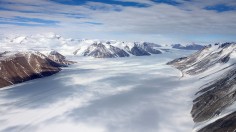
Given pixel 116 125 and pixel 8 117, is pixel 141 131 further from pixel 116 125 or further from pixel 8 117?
pixel 8 117

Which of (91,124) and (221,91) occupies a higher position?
(221,91)

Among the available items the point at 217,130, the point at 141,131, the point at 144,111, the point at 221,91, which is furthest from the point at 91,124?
the point at 221,91

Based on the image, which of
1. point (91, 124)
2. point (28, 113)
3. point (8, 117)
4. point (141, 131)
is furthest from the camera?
point (28, 113)

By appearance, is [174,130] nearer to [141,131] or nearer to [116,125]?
[141,131]

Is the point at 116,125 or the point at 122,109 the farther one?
the point at 122,109

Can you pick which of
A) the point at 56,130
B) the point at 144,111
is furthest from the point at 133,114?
the point at 56,130

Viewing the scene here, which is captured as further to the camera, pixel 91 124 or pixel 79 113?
pixel 79 113

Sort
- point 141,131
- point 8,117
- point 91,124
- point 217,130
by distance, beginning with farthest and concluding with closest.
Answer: point 8,117 < point 91,124 < point 141,131 < point 217,130

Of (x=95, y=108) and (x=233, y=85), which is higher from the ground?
(x=233, y=85)

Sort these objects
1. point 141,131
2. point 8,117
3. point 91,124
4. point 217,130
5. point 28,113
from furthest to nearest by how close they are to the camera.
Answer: point 28,113 < point 8,117 < point 91,124 < point 141,131 < point 217,130
